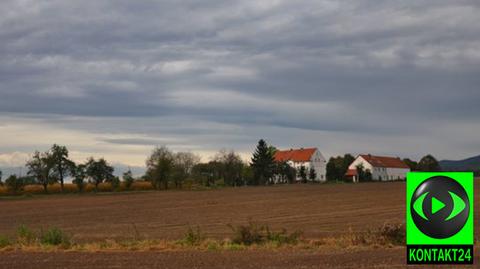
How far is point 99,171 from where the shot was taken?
13562 centimetres

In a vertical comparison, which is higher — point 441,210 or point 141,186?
point 441,210

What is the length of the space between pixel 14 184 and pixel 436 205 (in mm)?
112161

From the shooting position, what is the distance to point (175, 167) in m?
143

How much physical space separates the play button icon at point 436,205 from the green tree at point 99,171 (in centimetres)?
12831

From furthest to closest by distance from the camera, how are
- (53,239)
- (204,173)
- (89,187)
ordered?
1. (204,173)
2. (89,187)
3. (53,239)

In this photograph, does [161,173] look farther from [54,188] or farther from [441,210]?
[441,210]

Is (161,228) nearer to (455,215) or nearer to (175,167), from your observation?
(455,215)

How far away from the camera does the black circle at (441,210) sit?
8.08 m

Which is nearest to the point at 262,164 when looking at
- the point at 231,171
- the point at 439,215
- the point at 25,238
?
the point at 231,171

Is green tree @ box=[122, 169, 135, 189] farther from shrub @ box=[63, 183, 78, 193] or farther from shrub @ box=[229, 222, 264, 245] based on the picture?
shrub @ box=[229, 222, 264, 245]

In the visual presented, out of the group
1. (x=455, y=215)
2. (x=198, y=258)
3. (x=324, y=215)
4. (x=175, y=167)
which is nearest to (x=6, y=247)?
(x=198, y=258)

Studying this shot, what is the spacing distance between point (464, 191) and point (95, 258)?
1570 centimetres

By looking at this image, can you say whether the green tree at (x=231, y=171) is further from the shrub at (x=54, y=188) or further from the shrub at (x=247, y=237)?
the shrub at (x=247, y=237)

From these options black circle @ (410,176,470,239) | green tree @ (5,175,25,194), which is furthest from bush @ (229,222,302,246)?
green tree @ (5,175,25,194)
